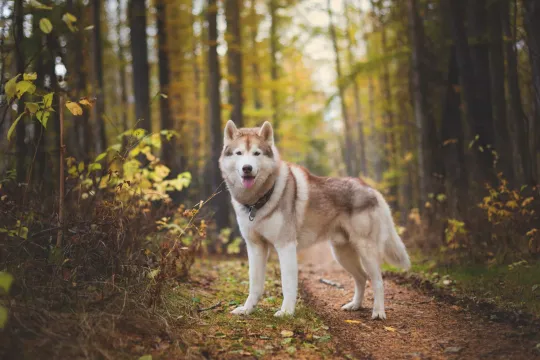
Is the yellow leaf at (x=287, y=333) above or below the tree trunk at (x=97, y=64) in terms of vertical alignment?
below

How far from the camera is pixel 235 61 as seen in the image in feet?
46.4

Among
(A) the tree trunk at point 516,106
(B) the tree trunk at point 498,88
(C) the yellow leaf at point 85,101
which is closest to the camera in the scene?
(C) the yellow leaf at point 85,101

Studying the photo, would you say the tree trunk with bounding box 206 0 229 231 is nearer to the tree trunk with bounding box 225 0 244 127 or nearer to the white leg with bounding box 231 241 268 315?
the tree trunk with bounding box 225 0 244 127

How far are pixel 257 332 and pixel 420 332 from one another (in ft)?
5.23

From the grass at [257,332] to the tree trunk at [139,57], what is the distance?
18.5 feet

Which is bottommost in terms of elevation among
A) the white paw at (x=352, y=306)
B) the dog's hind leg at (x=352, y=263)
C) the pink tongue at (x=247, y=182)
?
the white paw at (x=352, y=306)

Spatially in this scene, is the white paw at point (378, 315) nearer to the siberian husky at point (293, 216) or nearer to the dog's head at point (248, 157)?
the siberian husky at point (293, 216)

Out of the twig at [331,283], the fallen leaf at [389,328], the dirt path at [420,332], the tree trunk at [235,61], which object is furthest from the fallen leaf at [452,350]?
the tree trunk at [235,61]

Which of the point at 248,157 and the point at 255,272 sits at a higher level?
the point at 248,157

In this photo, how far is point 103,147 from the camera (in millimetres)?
10188

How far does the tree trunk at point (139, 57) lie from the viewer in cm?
995

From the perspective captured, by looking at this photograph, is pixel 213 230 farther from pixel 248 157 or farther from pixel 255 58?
pixel 248 157

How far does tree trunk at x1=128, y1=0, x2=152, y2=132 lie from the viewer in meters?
9.95

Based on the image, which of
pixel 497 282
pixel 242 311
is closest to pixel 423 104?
pixel 497 282
